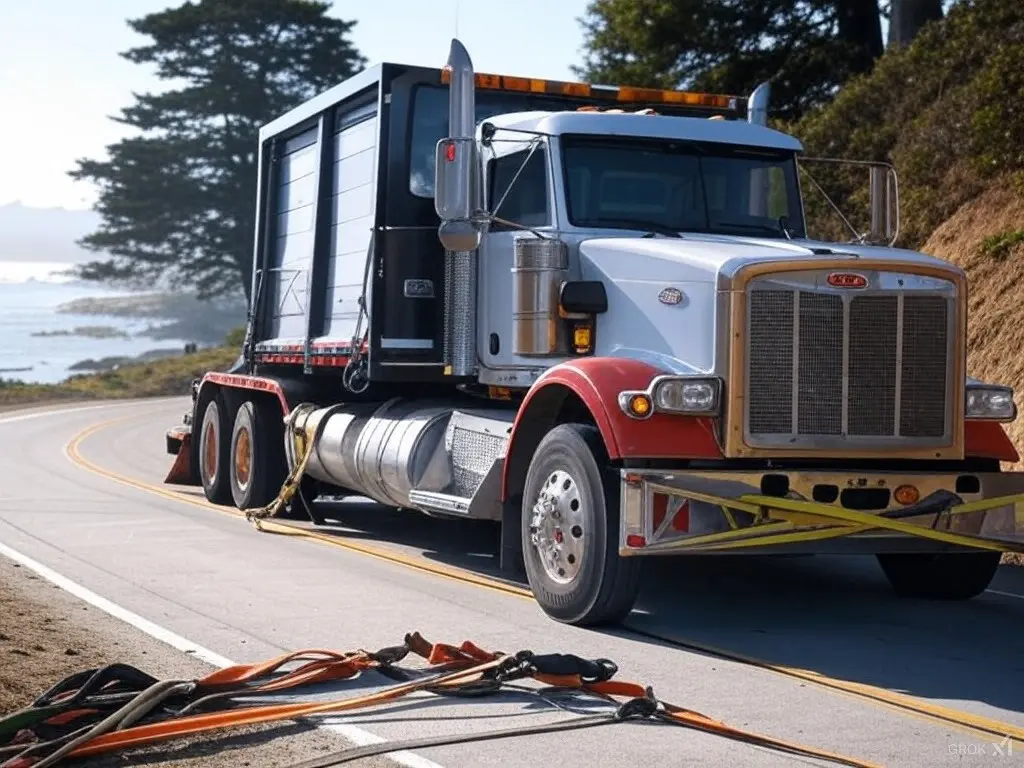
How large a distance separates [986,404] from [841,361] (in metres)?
1.05

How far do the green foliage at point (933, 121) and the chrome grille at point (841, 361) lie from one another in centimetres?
949

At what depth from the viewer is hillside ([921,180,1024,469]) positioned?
15.2 meters

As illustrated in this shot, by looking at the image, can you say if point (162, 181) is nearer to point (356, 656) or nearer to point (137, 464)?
point (137, 464)

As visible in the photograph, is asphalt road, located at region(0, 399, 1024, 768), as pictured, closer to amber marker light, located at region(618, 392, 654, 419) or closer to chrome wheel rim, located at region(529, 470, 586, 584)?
chrome wheel rim, located at region(529, 470, 586, 584)

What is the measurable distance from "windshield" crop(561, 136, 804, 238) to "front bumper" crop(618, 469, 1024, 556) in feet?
7.93

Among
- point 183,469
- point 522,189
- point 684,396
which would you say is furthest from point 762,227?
point 183,469

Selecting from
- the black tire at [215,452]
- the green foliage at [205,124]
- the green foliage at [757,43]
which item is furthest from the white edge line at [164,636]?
the green foliage at [205,124]

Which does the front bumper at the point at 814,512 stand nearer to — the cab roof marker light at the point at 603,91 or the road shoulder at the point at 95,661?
the road shoulder at the point at 95,661

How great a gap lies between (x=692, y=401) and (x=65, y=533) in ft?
22.5

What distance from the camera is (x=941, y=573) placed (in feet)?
33.4

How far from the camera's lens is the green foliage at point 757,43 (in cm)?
Result: 2745

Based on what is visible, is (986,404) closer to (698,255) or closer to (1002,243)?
(698,255)

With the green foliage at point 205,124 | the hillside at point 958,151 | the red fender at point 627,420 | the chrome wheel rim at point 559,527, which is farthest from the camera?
the green foliage at point 205,124

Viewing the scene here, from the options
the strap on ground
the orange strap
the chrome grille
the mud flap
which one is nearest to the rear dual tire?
the mud flap
